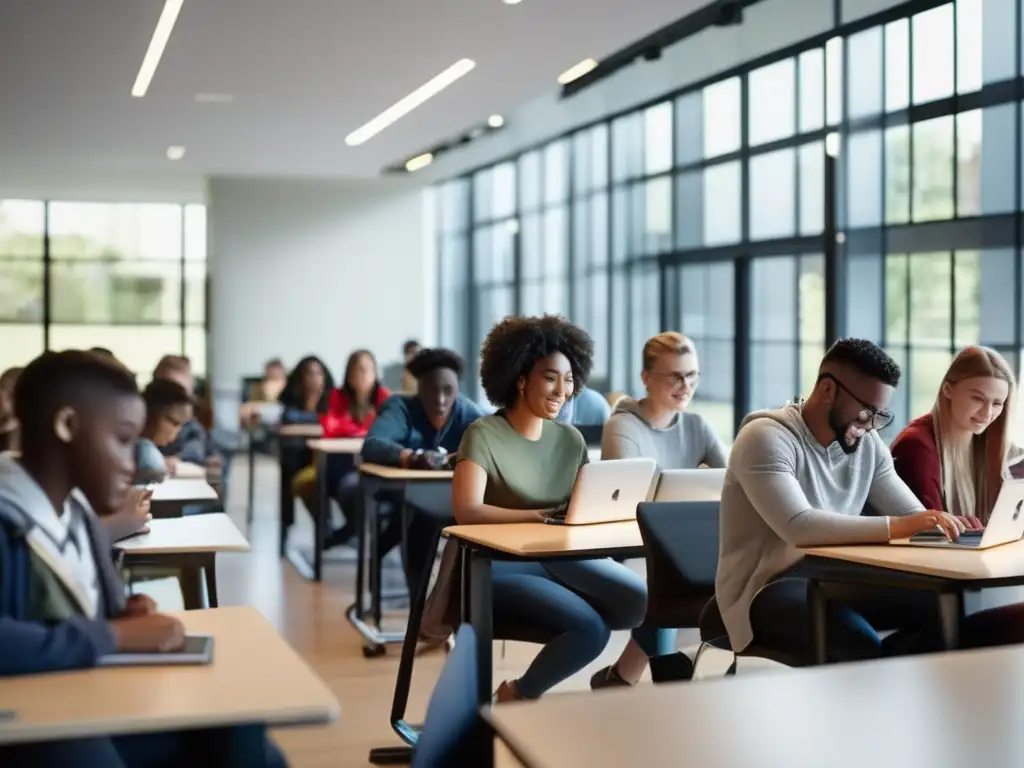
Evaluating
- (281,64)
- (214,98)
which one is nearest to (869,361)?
(281,64)

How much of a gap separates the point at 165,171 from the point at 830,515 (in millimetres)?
14513

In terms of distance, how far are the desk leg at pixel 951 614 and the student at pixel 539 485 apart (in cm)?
119

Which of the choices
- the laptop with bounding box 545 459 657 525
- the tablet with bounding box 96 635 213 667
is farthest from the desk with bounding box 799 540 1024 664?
the tablet with bounding box 96 635 213 667

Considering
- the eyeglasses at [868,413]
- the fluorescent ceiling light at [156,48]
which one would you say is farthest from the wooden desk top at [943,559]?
the fluorescent ceiling light at [156,48]

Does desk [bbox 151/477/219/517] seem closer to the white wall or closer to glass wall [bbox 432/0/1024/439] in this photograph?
glass wall [bbox 432/0/1024/439]

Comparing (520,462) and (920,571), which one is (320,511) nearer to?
(520,462)

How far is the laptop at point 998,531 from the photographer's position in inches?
143

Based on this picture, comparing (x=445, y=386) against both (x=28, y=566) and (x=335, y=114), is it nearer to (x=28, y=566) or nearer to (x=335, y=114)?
(x=28, y=566)

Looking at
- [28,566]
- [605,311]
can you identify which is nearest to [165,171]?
[605,311]

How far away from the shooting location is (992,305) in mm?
6961

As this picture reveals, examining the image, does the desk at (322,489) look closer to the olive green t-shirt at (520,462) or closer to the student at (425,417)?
the student at (425,417)

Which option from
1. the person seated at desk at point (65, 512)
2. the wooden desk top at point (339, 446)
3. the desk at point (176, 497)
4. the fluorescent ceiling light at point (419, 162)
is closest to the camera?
the person seated at desk at point (65, 512)

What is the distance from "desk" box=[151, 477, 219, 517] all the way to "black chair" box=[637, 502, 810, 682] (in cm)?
181

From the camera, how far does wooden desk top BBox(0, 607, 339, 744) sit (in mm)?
1906
